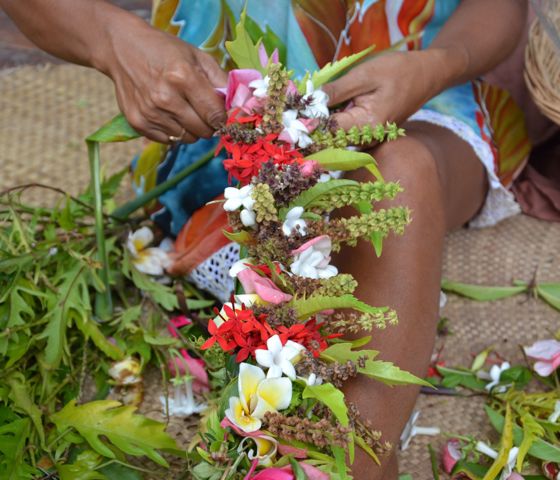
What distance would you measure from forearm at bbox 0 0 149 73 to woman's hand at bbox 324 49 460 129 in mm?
234

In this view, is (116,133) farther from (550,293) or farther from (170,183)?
(550,293)

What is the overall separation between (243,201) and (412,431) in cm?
41

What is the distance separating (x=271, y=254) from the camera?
28.7 inches

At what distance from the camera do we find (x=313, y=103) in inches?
32.1

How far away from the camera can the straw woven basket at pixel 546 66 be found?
3.90ft

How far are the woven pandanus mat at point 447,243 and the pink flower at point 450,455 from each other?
0.06ft

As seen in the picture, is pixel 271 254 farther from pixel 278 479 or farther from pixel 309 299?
pixel 278 479

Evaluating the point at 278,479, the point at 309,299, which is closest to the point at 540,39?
the point at 309,299

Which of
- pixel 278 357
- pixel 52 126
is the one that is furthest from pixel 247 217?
pixel 52 126

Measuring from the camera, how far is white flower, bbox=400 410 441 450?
98cm

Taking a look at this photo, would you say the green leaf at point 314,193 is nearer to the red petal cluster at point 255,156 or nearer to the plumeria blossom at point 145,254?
the red petal cluster at point 255,156

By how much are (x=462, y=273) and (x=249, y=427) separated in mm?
681

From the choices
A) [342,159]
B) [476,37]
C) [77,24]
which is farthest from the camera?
[476,37]

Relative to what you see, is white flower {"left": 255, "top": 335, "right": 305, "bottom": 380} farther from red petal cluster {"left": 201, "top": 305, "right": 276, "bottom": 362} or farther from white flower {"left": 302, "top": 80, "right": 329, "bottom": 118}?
white flower {"left": 302, "top": 80, "right": 329, "bottom": 118}
